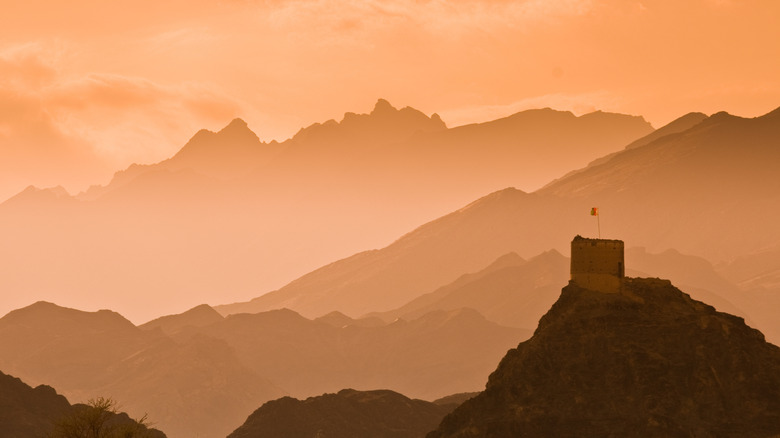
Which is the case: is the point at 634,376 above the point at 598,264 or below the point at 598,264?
below

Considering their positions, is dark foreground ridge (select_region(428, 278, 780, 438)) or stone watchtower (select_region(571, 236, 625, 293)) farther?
stone watchtower (select_region(571, 236, 625, 293))

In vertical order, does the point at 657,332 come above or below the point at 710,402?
above

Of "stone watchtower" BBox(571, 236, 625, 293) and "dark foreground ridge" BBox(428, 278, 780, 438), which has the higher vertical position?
"stone watchtower" BBox(571, 236, 625, 293)

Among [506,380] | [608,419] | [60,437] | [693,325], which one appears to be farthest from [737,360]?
[60,437]

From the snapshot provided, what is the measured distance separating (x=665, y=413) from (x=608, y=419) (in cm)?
775

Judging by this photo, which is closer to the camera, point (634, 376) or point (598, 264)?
point (634, 376)

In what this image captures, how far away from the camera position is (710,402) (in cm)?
18100

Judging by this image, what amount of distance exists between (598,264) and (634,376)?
18.0 meters

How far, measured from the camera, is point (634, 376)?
186125 millimetres

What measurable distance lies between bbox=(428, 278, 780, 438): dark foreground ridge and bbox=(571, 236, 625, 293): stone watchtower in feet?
5.58

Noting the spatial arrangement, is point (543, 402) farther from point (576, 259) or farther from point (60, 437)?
point (60, 437)

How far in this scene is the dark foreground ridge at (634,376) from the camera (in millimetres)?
178875

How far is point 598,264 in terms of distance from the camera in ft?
637

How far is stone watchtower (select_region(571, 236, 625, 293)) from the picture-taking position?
192250 millimetres
